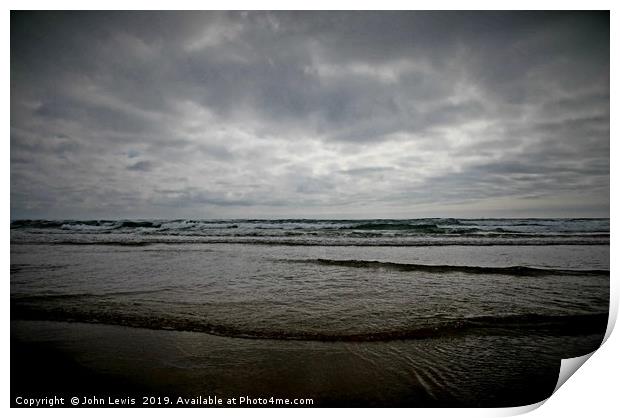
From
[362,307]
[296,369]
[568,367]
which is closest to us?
[296,369]

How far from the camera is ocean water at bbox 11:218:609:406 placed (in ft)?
7.57

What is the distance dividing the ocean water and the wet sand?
1 centimetres

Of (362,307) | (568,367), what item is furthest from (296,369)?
(568,367)

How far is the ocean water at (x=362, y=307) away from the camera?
2309mm

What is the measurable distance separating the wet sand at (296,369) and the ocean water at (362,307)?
13mm

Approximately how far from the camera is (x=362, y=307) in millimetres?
3369

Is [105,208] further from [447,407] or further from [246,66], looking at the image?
[447,407]

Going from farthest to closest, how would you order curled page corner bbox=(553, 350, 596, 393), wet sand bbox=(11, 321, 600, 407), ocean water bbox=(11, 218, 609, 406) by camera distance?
curled page corner bbox=(553, 350, 596, 393), ocean water bbox=(11, 218, 609, 406), wet sand bbox=(11, 321, 600, 407)

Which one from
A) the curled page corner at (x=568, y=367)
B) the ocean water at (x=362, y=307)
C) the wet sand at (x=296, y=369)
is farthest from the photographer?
the curled page corner at (x=568, y=367)

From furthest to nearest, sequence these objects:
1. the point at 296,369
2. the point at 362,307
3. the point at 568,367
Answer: the point at 362,307
the point at 568,367
the point at 296,369

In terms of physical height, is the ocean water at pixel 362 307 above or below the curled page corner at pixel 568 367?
above

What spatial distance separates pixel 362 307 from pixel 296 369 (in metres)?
1.24

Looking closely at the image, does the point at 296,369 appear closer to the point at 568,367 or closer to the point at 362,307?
the point at 362,307

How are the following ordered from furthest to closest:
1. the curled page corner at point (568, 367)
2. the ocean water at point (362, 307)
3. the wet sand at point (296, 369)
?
the curled page corner at point (568, 367)
the ocean water at point (362, 307)
the wet sand at point (296, 369)
